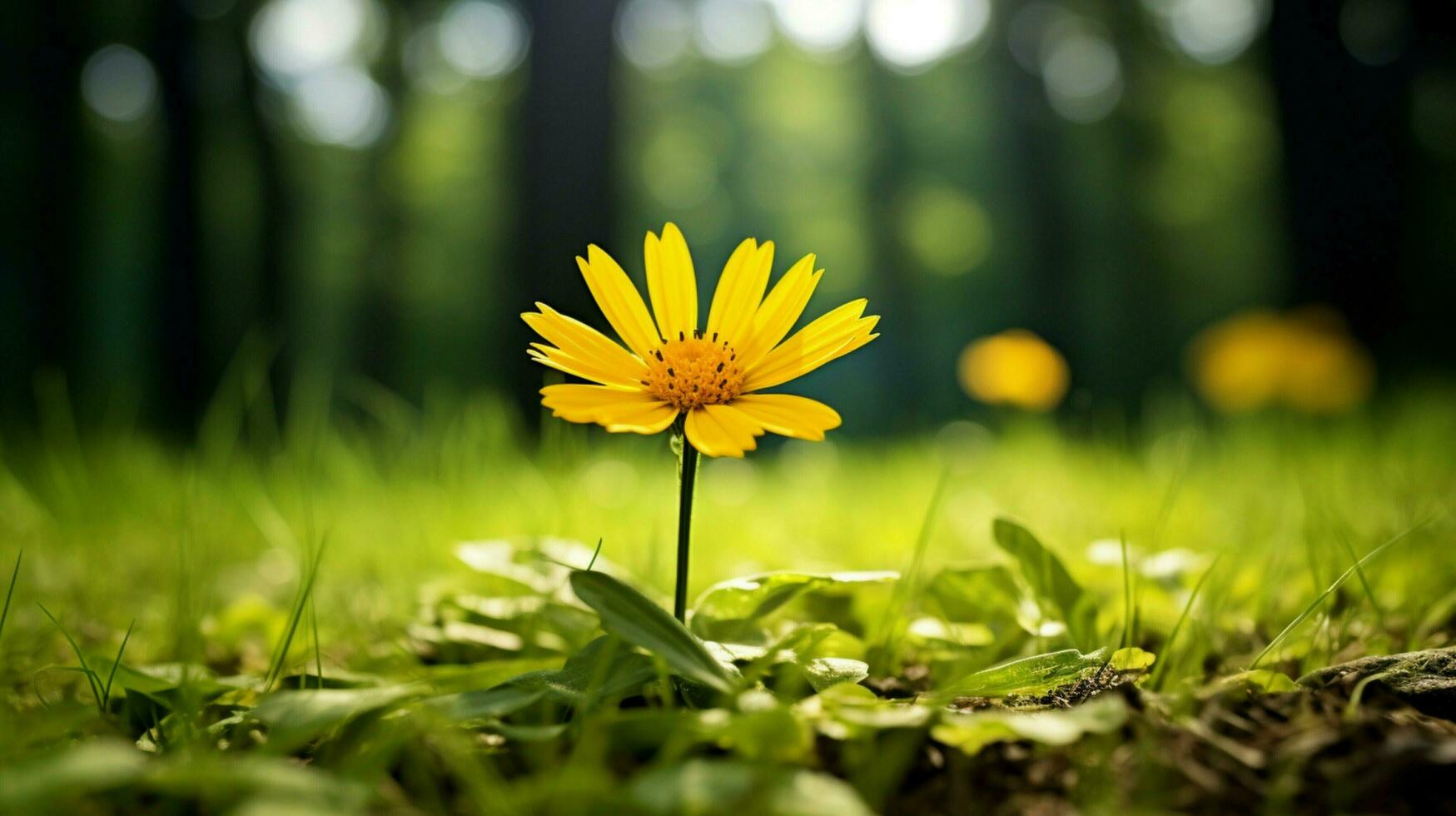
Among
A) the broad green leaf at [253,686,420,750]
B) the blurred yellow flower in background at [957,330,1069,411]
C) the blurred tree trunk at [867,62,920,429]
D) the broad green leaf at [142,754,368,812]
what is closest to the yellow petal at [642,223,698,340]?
the broad green leaf at [253,686,420,750]

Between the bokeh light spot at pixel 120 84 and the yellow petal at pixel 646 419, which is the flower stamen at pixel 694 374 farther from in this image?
the bokeh light spot at pixel 120 84

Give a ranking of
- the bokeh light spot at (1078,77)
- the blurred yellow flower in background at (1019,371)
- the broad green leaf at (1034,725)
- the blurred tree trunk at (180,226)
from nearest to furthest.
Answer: the broad green leaf at (1034,725)
the blurred yellow flower in background at (1019,371)
the blurred tree trunk at (180,226)
the bokeh light spot at (1078,77)

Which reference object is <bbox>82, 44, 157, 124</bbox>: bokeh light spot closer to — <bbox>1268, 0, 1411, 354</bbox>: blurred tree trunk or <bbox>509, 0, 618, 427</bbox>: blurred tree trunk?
<bbox>509, 0, 618, 427</bbox>: blurred tree trunk

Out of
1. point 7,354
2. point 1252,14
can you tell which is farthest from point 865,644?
point 1252,14

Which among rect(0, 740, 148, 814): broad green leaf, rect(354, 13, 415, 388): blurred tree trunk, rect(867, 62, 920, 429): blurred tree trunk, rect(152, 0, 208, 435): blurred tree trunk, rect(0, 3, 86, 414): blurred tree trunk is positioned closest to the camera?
rect(0, 740, 148, 814): broad green leaf

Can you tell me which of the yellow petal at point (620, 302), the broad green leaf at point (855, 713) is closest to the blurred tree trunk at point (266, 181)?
the yellow petal at point (620, 302)

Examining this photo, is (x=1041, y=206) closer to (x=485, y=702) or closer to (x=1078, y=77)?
(x=1078, y=77)

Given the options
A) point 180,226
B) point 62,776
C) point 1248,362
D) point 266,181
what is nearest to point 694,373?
point 62,776
